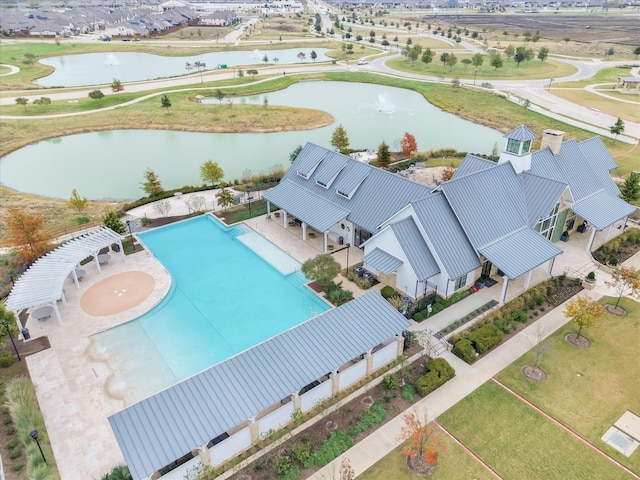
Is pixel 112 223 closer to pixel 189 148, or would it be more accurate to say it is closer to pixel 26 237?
pixel 26 237

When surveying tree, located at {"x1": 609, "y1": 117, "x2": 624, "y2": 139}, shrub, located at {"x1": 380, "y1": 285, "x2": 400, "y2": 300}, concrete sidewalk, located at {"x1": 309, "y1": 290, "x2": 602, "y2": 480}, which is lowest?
concrete sidewalk, located at {"x1": 309, "y1": 290, "x2": 602, "y2": 480}

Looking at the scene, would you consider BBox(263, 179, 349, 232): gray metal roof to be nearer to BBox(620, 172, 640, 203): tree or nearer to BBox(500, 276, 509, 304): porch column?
BBox(500, 276, 509, 304): porch column

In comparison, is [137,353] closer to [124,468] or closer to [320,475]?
[124,468]

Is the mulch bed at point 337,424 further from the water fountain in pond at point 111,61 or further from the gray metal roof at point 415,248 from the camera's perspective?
the water fountain in pond at point 111,61

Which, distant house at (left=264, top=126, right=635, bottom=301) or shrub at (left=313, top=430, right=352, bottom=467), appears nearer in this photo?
shrub at (left=313, top=430, right=352, bottom=467)

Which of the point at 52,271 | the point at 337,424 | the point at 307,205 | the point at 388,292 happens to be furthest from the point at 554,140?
the point at 52,271

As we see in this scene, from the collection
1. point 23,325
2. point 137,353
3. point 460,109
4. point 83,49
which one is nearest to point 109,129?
point 23,325

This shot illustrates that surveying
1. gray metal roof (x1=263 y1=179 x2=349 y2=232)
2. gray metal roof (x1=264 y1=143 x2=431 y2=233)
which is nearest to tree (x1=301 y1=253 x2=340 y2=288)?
gray metal roof (x1=263 y1=179 x2=349 y2=232)
